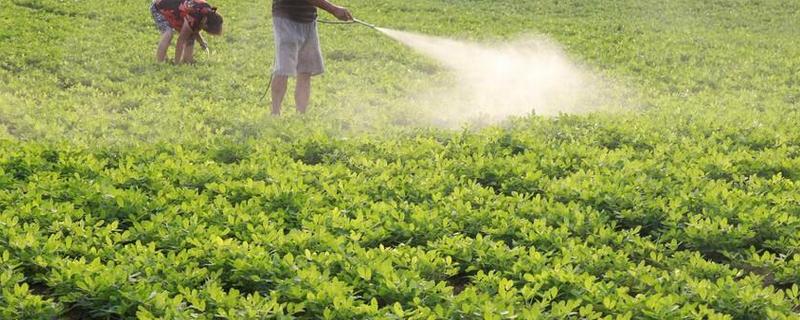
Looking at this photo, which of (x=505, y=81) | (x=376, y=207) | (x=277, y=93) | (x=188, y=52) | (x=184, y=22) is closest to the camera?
(x=376, y=207)

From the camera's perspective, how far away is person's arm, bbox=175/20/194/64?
14129 mm

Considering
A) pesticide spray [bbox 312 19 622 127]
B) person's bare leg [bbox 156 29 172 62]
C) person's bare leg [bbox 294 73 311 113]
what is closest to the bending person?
person's bare leg [bbox 156 29 172 62]

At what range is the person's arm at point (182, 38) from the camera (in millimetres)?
14129

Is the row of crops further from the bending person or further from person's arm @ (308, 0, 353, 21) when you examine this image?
the bending person

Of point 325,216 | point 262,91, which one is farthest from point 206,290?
point 262,91

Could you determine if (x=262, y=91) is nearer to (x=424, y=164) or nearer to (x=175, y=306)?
(x=424, y=164)

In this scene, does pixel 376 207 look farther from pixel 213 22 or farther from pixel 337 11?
pixel 213 22

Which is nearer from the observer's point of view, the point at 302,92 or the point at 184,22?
the point at 302,92

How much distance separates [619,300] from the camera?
16.3 ft

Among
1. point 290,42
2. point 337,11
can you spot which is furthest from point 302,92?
point 337,11

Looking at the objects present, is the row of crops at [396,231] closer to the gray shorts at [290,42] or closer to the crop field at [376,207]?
the crop field at [376,207]

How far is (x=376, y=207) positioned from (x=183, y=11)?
28.6ft

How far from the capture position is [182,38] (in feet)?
47.0

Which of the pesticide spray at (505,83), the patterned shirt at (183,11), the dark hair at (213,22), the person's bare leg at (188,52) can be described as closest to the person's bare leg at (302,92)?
the pesticide spray at (505,83)
